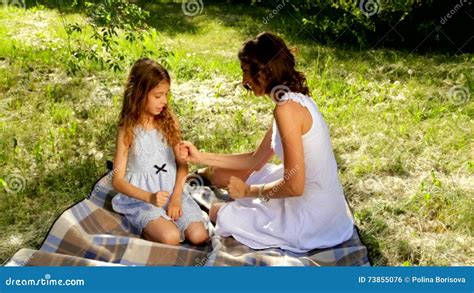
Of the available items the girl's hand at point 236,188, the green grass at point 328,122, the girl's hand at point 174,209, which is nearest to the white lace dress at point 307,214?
the girl's hand at point 236,188

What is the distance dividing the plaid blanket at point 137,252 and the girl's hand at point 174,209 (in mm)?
181

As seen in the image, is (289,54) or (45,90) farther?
(45,90)

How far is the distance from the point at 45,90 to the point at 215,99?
1685mm

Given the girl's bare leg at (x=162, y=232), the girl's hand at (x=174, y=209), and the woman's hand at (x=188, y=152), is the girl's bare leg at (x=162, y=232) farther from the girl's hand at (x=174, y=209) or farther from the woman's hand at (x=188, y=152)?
the woman's hand at (x=188, y=152)

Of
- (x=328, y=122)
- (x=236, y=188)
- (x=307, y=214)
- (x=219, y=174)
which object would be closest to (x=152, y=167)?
(x=236, y=188)

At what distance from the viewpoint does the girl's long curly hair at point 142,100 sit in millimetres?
3473

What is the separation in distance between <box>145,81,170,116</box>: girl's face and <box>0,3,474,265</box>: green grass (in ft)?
1.65

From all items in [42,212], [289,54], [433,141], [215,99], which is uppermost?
[289,54]

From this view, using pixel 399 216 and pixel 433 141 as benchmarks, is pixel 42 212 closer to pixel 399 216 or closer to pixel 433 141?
pixel 399 216

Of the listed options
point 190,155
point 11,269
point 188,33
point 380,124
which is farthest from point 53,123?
point 188,33

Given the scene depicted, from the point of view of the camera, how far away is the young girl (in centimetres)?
350

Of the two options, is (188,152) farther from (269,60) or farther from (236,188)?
(269,60)

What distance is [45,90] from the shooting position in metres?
6.04

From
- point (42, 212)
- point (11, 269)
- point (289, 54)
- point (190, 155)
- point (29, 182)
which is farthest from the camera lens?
point (29, 182)
